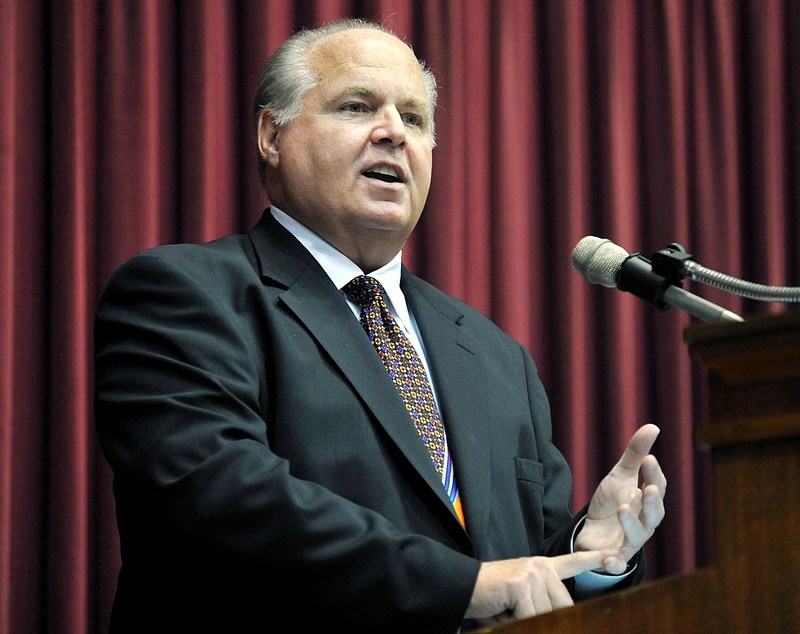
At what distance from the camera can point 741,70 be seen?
10.9 ft

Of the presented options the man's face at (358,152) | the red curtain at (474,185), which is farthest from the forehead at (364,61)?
the red curtain at (474,185)

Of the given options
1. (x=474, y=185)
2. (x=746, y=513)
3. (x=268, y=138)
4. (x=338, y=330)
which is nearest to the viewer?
(x=746, y=513)

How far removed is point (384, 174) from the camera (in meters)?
2.13

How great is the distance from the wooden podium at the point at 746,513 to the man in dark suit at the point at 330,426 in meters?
0.42

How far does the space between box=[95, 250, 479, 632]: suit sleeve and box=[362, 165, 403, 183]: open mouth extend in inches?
19.0

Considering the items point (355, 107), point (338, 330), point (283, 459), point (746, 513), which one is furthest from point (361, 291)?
point (746, 513)

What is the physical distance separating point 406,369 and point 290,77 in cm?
64

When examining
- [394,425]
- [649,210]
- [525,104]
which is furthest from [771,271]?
[394,425]

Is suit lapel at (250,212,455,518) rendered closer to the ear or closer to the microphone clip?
the ear

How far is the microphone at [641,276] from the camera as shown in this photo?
1407mm

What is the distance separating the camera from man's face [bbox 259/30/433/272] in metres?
2.09

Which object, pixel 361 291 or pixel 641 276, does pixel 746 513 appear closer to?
pixel 641 276

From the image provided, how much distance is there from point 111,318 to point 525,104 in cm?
169

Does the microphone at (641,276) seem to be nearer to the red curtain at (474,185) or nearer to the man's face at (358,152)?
the man's face at (358,152)
